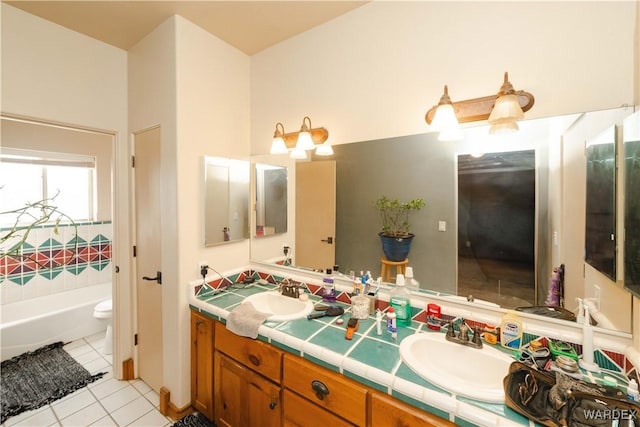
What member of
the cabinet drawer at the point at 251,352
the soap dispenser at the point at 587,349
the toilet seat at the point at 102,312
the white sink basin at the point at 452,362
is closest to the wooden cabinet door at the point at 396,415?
the white sink basin at the point at 452,362

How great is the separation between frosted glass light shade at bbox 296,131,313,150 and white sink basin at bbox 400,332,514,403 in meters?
1.25

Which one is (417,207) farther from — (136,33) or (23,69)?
(23,69)

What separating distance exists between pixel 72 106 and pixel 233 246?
1.45m

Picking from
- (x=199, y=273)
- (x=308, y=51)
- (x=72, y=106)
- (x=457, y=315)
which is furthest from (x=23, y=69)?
(x=457, y=315)

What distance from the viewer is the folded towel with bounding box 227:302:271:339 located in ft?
4.47

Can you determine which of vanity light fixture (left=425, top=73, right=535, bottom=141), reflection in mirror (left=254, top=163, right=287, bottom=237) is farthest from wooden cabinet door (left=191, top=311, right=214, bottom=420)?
vanity light fixture (left=425, top=73, right=535, bottom=141)

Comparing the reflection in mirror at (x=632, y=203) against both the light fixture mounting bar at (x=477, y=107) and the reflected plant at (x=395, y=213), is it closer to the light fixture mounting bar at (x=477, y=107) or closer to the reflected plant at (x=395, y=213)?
the light fixture mounting bar at (x=477, y=107)

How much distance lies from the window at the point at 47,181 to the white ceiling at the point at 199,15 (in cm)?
192

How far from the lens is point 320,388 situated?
3.63 ft

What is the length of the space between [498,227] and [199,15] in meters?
2.14

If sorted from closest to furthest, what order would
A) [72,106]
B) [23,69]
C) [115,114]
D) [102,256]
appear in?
1. [23,69]
2. [72,106]
3. [115,114]
4. [102,256]

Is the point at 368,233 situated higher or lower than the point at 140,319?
higher

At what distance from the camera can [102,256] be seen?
3.48 m

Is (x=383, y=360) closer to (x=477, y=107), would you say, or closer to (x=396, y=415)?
(x=396, y=415)
